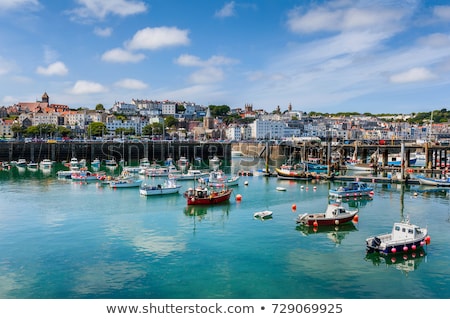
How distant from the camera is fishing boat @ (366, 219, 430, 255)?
56.6 feet

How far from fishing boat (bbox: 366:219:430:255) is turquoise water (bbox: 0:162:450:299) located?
46 cm

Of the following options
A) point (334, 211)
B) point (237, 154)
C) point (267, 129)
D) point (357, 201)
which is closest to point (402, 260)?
point (334, 211)

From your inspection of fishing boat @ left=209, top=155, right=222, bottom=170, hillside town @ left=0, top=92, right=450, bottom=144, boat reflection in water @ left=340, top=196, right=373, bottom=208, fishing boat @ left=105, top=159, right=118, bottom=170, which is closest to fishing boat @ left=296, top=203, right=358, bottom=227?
boat reflection in water @ left=340, top=196, right=373, bottom=208

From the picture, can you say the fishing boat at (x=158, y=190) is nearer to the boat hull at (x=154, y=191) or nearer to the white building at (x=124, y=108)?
the boat hull at (x=154, y=191)

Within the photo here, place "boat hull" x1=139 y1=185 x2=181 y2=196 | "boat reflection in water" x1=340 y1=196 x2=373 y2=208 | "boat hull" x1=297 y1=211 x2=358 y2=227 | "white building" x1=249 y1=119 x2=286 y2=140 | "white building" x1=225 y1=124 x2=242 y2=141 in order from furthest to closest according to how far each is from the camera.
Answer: "white building" x1=225 y1=124 x2=242 y2=141 < "white building" x1=249 y1=119 x2=286 y2=140 < "boat hull" x1=139 y1=185 x2=181 y2=196 < "boat reflection in water" x1=340 y1=196 x2=373 y2=208 < "boat hull" x1=297 y1=211 x2=358 y2=227

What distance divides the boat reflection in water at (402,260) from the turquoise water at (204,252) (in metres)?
0.09

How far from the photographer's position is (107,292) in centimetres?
1332

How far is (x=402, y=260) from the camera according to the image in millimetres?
16828

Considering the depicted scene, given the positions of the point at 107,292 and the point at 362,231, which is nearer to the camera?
the point at 107,292

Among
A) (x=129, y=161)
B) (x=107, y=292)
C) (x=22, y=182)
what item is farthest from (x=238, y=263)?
Answer: (x=129, y=161)

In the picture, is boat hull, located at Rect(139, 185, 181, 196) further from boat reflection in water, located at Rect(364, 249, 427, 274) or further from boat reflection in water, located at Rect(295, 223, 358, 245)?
boat reflection in water, located at Rect(364, 249, 427, 274)

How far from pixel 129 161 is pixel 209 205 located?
4294 centimetres

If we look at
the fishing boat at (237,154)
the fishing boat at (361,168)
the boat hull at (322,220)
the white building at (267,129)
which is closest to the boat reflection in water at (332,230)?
the boat hull at (322,220)

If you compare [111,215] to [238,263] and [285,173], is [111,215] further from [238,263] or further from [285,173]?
[285,173]
